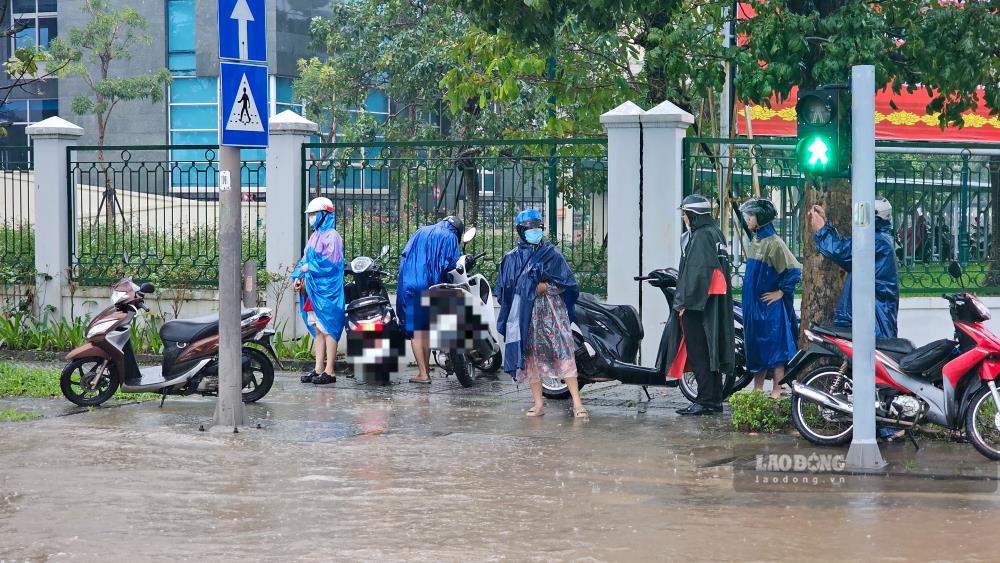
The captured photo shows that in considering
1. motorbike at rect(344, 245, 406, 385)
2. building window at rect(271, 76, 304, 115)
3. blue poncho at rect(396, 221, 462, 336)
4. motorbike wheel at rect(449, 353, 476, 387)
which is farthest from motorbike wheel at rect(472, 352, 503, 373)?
building window at rect(271, 76, 304, 115)

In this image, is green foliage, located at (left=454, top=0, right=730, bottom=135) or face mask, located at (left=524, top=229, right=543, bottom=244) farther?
green foliage, located at (left=454, top=0, right=730, bottom=135)

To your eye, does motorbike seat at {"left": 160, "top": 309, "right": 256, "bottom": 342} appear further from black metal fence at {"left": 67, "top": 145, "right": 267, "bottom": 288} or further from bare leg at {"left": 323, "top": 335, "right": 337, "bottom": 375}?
black metal fence at {"left": 67, "top": 145, "right": 267, "bottom": 288}

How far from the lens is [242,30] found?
9.77 meters

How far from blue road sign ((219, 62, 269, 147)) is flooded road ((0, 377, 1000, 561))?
2.26 metres

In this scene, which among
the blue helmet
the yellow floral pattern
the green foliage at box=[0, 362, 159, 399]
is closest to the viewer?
the blue helmet

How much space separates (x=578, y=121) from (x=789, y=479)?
36.3 ft

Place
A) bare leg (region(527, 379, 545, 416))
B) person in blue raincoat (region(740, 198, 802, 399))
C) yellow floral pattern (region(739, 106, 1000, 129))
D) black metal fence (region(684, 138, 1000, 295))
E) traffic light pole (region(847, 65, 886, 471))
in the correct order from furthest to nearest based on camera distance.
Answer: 1. yellow floral pattern (region(739, 106, 1000, 129))
2. black metal fence (region(684, 138, 1000, 295))
3. person in blue raincoat (region(740, 198, 802, 399))
4. bare leg (region(527, 379, 545, 416))
5. traffic light pole (region(847, 65, 886, 471))

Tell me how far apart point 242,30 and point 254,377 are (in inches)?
127

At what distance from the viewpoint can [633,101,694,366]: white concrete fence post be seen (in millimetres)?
12398

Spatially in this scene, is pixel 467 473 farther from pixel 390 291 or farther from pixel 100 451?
pixel 390 291

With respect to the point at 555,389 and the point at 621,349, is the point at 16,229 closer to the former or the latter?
the point at 555,389

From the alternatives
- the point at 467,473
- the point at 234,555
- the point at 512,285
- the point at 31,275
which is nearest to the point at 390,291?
the point at 512,285

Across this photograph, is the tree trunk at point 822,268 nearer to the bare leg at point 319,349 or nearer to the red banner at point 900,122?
the bare leg at point 319,349

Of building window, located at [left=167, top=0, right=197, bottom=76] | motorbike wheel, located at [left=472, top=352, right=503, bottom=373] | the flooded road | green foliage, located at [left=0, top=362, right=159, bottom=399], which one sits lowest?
the flooded road
